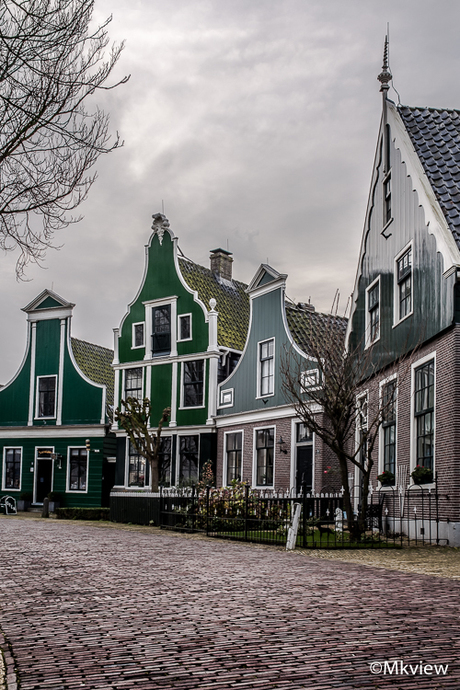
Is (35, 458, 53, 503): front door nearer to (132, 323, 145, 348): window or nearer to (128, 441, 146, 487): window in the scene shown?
(128, 441, 146, 487): window

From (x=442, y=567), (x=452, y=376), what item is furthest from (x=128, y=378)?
(x=442, y=567)

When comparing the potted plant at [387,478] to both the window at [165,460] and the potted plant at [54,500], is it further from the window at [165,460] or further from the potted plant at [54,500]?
the potted plant at [54,500]

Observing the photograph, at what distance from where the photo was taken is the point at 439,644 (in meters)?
4.85

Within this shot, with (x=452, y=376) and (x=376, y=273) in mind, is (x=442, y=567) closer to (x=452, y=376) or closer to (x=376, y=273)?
(x=452, y=376)

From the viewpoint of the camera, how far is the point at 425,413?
14.7 meters

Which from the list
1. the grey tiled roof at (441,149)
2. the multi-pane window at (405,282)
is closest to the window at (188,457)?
the multi-pane window at (405,282)

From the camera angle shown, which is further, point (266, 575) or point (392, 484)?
point (392, 484)

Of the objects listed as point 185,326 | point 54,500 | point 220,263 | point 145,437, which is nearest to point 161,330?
point 185,326

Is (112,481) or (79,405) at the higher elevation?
(79,405)

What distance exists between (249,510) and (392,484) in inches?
132

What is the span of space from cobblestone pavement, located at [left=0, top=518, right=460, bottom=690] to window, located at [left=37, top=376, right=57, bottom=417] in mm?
24085

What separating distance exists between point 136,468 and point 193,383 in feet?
14.1

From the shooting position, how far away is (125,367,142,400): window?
30188mm

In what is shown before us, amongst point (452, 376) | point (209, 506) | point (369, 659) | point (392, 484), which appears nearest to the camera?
point (369, 659)
